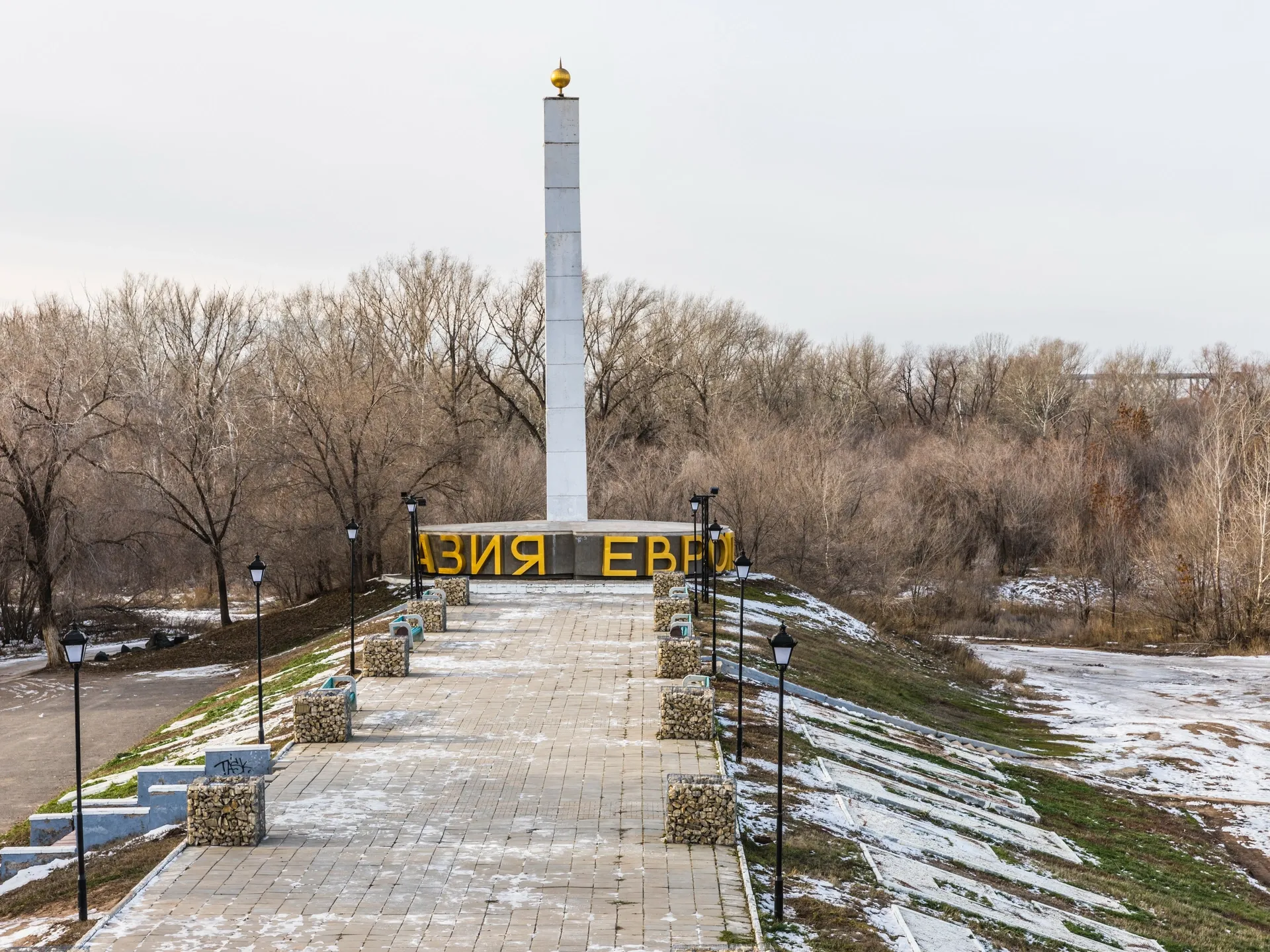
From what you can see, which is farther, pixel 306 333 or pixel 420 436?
pixel 306 333

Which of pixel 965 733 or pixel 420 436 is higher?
pixel 420 436

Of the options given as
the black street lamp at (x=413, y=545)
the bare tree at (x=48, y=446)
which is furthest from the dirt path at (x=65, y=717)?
the black street lamp at (x=413, y=545)

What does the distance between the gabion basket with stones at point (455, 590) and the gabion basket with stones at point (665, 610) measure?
5.19 m

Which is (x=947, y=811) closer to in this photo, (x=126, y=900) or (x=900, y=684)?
(x=126, y=900)

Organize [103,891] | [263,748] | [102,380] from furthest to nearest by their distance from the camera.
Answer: [102,380] → [263,748] → [103,891]

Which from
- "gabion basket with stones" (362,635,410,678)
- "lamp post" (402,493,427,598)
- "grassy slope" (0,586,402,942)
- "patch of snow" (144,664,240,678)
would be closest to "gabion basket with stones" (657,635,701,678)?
"gabion basket with stones" (362,635,410,678)

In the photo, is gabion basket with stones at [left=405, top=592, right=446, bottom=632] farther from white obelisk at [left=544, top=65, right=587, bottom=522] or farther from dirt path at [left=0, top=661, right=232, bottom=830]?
white obelisk at [left=544, top=65, right=587, bottom=522]

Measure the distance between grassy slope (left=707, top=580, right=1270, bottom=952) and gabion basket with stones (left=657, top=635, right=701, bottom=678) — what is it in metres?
0.69

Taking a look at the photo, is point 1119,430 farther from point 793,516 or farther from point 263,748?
point 263,748

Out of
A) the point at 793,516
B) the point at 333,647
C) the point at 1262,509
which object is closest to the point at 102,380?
the point at 333,647

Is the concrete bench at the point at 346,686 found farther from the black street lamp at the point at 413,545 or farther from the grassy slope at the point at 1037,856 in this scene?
the black street lamp at the point at 413,545

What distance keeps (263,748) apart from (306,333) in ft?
158

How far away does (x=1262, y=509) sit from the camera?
4084cm

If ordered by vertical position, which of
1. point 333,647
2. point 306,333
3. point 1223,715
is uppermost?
point 306,333
